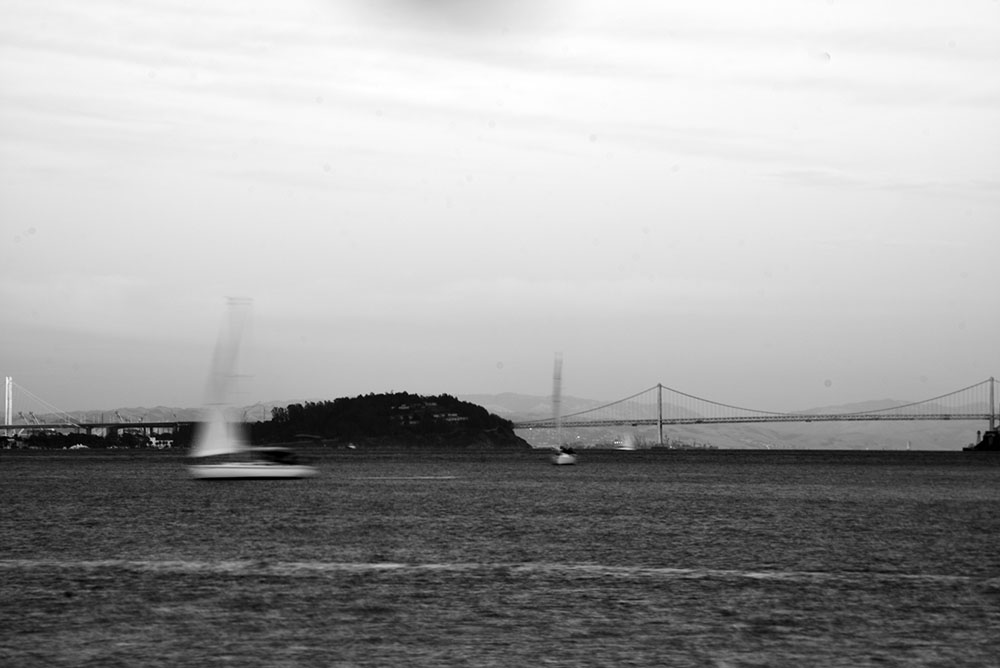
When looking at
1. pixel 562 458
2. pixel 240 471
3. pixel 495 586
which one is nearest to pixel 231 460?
pixel 240 471

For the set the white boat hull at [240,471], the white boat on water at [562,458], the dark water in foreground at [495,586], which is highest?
the white boat on water at [562,458]

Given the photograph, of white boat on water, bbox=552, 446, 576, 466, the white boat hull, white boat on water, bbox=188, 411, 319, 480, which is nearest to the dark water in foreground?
white boat on water, bbox=188, 411, 319, 480

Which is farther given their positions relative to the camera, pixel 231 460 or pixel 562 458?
pixel 562 458

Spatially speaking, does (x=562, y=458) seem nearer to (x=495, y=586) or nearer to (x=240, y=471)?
(x=240, y=471)

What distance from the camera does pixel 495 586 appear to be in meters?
Answer: 23.7

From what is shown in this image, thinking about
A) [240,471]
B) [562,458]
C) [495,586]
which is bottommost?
[495,586]

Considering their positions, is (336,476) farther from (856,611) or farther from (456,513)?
(856,611)

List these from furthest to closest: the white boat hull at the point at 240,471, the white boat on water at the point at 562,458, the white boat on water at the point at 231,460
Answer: the white boat on water at the point at 562,458, the white boat hull at the point at 240,471, the white boat on water at the point at 231,460

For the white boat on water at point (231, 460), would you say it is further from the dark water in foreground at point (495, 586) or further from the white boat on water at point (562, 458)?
the white boat on water at point (562, 458)

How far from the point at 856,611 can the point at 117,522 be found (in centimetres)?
2615

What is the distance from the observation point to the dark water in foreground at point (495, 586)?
1688 centimetres

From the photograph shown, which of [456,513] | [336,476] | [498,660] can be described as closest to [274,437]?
[336,476]

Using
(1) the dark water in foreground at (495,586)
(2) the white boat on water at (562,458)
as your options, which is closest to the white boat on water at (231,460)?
(1) the dark water in foreground at (495,586)

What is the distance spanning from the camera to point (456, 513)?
Answer: 150 ft
